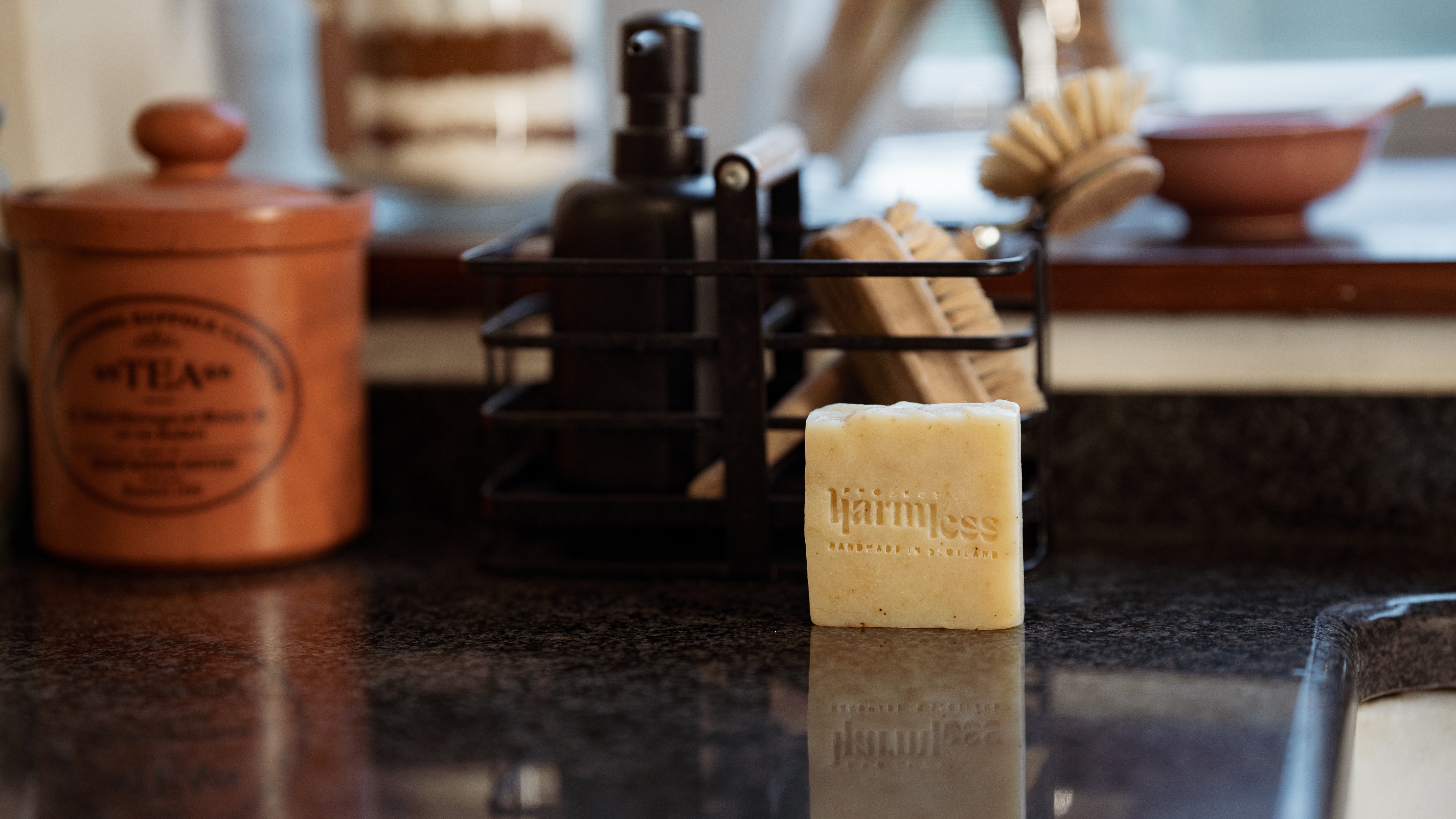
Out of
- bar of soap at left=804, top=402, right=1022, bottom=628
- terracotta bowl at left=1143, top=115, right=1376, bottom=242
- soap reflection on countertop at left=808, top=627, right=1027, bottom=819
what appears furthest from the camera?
terracotta bowl at left=1143, top=115, right=1376, bottom=242

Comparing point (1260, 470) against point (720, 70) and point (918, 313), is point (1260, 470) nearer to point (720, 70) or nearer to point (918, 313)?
point (918, 313)

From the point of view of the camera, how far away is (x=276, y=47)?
40.8 inches

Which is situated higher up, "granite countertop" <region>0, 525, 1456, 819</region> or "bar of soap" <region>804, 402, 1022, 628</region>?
"bar of soap" <region>804, 402, 1022, 628</region>

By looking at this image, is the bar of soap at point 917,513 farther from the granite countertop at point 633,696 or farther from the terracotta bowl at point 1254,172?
the terracotta bowl at point 1254,172

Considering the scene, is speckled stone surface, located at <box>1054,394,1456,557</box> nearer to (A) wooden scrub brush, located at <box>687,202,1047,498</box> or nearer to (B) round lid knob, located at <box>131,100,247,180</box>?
(A) wooden scrub brush, located at <box>687,202,1047,498</box>

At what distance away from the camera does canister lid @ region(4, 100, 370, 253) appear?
0.66m

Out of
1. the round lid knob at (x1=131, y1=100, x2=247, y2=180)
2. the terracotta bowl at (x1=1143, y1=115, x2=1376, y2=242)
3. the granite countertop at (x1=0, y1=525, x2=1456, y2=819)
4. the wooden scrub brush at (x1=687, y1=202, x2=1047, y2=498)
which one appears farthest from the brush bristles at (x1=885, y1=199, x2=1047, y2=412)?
the round lid knob at (x1=131, y1=100, x2=247, y2=180)

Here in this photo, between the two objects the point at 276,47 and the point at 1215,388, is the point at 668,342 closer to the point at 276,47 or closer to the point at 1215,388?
the point at 1215,388

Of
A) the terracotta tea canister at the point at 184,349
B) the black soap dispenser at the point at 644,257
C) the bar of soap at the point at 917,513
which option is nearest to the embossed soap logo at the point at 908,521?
the bar of soap at the point at 917,513

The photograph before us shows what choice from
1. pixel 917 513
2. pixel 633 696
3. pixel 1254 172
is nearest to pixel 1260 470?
pixel 1254 172

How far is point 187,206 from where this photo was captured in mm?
660

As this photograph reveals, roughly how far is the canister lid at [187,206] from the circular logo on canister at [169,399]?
32 millimetres

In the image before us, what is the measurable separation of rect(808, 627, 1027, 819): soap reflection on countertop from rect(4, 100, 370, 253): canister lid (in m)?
0.32

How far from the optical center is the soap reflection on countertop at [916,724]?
0.45 meters
